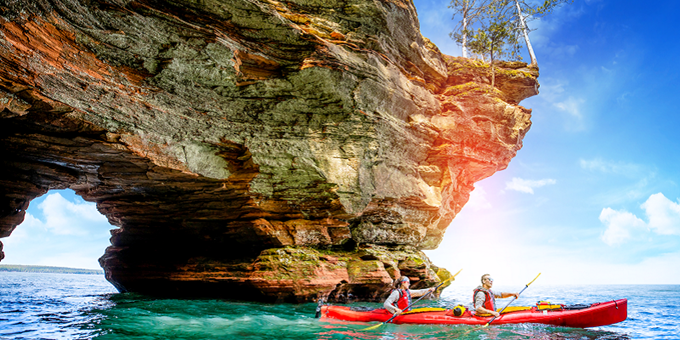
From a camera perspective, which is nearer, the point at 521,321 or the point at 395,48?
the point at 521,321

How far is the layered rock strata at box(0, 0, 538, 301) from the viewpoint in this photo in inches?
469

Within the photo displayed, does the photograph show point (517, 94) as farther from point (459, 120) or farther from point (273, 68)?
point (273, 68)

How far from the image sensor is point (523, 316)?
12.2 metres

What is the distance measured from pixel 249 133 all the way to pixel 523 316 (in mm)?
13080

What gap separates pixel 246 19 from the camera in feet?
46.0

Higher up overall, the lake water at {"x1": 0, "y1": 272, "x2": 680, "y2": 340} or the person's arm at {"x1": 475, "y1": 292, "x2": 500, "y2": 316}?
the person's arm at {"x1": 475, "y1": 292, "x2": 500, "y2": 316}

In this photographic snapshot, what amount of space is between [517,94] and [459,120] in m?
6.69

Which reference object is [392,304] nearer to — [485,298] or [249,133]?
[485,298]

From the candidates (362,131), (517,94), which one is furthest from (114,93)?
(517,94)

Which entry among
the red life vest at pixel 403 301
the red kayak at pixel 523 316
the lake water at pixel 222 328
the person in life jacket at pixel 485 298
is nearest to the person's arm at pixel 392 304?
the red kayak at pixel 523 316

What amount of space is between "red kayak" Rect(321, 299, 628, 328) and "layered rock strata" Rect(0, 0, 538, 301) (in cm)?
452

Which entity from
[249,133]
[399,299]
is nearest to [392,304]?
[399,299]

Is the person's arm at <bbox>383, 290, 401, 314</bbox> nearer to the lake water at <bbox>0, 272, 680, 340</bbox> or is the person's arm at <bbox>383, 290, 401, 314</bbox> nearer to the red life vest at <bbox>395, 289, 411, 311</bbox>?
the red life vest at <bbox>395, 289, 411, 311</bbox>

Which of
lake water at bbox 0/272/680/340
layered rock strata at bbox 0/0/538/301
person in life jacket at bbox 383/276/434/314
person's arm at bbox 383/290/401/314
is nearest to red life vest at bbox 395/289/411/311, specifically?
person in life jacket at bbox 383/276/434/314
